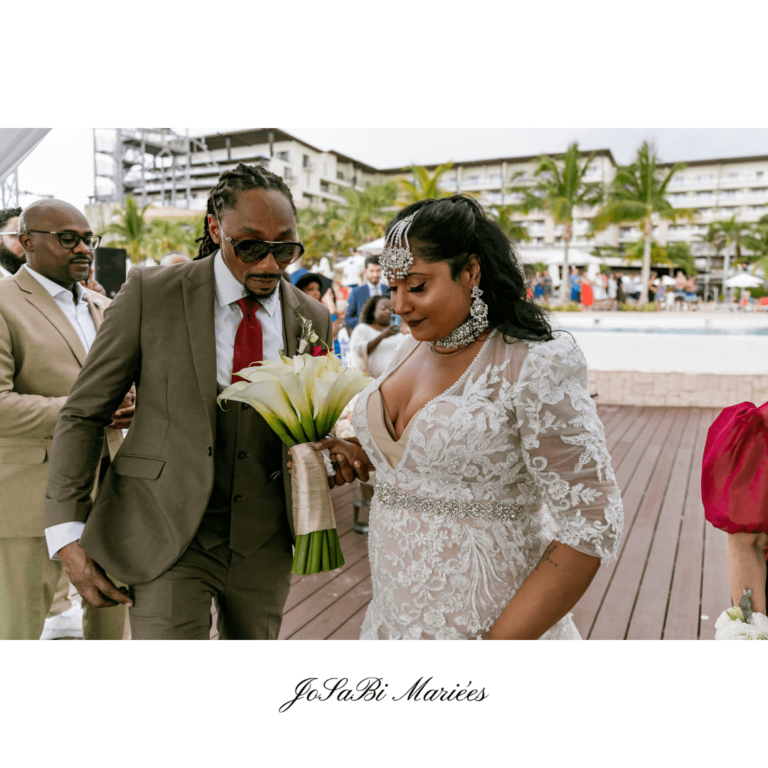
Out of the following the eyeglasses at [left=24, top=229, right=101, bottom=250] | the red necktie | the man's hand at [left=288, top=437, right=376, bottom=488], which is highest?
the eyeglasses at [left=24, top=229, right=101, bottom=250]

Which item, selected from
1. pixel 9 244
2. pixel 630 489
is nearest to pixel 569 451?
pixel 9 244

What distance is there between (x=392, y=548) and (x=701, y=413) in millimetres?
8947

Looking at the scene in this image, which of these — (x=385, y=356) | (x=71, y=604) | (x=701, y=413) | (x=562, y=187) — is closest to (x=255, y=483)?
(x=71, y=604)

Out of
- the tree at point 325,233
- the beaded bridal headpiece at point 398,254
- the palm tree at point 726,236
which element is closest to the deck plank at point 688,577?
the beaded bridal headpiece at point 398,254

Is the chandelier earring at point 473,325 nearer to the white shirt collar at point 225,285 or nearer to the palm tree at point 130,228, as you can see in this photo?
the white shirt collar at point 225,285

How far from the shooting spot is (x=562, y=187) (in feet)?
101

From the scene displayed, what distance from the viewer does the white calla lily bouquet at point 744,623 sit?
1.55 metres

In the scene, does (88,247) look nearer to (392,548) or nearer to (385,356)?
(392,548)

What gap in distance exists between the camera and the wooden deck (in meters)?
3.16

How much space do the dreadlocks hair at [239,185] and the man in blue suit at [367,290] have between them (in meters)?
4.72

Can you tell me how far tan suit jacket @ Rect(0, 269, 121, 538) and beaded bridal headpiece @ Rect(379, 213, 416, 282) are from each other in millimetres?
1597

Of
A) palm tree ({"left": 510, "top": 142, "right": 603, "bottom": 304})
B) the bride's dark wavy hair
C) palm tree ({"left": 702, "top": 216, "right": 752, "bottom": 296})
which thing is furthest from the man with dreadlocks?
palm tree ({"left": 702, "top": 216, "right": 752, "bottom": 296})

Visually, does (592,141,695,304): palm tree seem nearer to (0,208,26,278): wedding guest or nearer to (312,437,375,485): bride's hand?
(0,208,26,278): wedding guest

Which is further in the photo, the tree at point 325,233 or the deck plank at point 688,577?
the tree at point 325,233
